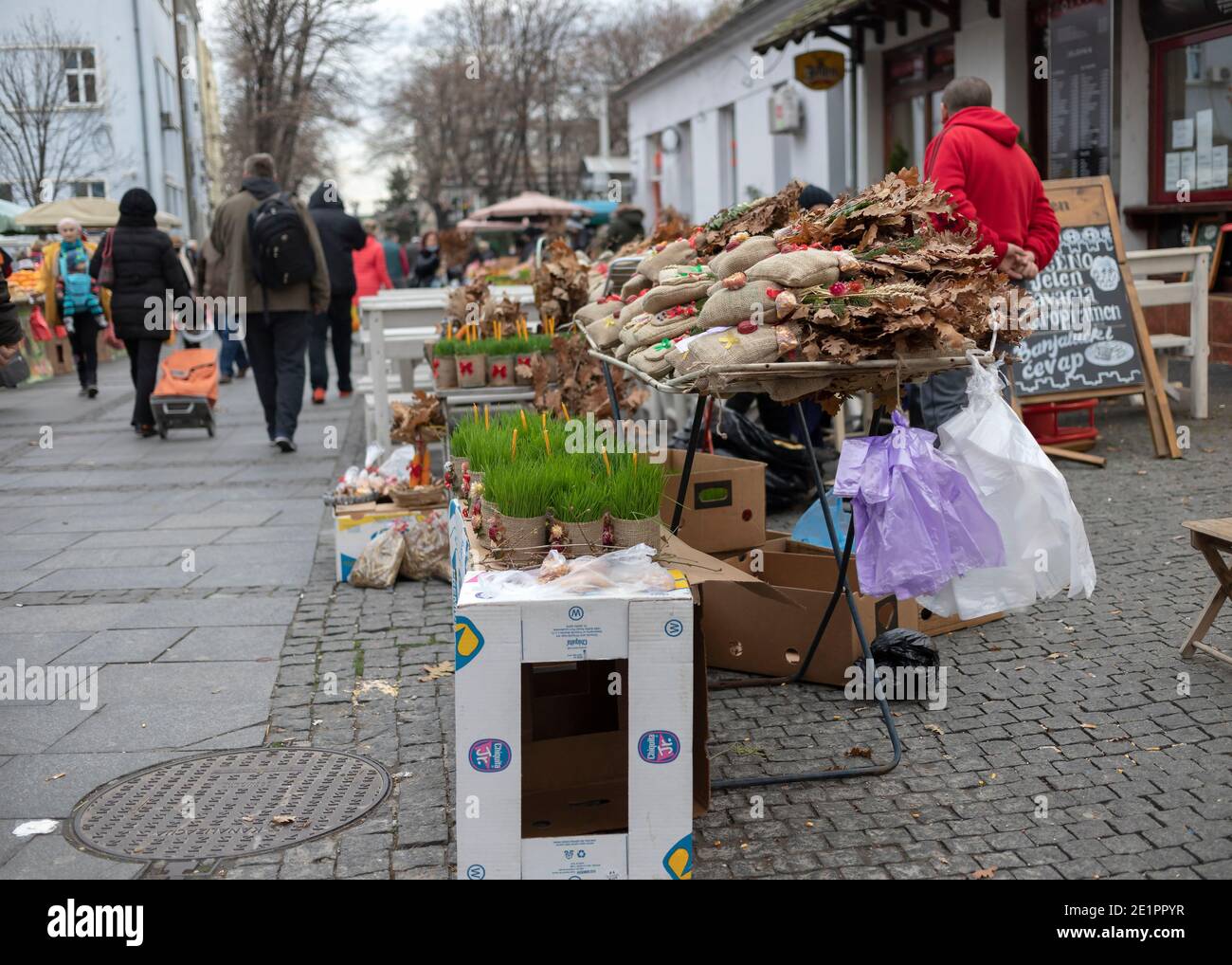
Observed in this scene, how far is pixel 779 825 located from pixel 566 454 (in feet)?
4.07

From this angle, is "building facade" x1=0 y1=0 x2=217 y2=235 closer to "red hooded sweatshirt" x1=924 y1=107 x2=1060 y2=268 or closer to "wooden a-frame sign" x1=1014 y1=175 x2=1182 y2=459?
"wooden a-frame sign" x1=1014 y1=175 x2=1182 y2=459

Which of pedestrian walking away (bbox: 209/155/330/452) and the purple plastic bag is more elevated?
pedestrian walking away (bbox: 209/155/330/452)

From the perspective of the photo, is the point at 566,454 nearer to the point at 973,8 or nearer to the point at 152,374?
the point at 152,374

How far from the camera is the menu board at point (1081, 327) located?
8.21 m

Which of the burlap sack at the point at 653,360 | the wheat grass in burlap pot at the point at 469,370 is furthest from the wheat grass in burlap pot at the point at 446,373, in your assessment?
the burlap sack at the point at 653,360

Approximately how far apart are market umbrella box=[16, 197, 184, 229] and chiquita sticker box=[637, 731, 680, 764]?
19965mm

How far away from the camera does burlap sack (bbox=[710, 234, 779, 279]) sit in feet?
13.8

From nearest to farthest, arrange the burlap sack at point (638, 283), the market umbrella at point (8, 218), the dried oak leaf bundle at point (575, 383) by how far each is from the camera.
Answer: the burlap sack at point (638, 283) → the dried oak leaf bundle at point (575, 383) → the market umbrella at point (8, 218)

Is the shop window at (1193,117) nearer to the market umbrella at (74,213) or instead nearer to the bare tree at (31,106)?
the market umbrella at (74,213)

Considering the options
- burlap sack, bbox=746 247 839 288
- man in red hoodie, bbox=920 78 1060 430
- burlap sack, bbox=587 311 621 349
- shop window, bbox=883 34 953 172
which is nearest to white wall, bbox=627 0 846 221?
shop window, bbox=883 34 953 172

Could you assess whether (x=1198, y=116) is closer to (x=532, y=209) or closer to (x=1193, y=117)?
(x=1193, y=117)

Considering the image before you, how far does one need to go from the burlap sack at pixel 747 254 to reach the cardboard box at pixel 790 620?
116 cm

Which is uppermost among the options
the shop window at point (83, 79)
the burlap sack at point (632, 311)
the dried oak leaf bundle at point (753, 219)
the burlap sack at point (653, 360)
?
the shop window at point (83, 79)
